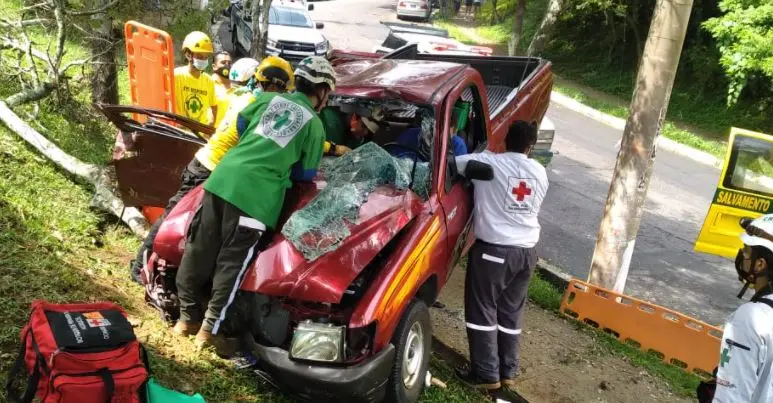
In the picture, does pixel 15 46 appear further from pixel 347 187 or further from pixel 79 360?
pixel 79 360

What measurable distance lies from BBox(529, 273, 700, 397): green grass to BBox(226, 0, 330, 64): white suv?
9.23 meters

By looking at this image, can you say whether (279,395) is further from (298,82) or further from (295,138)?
(298,82)

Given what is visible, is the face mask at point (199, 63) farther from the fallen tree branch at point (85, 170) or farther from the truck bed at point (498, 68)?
the truck bed at point (498, 68)

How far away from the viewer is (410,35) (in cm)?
1480

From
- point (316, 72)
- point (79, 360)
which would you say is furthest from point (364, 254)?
point (79, 360)

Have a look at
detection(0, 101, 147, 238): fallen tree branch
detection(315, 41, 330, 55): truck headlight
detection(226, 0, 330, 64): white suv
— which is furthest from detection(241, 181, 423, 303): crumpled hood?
detection(315, 41, 330, 55): truck headlight

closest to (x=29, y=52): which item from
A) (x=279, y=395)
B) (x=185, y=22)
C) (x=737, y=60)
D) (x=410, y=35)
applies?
(x=185, y=22)

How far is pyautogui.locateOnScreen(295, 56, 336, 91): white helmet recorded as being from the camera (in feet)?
11.9

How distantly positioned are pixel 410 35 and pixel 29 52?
9594 millimetres

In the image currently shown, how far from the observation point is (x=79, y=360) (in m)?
2.68

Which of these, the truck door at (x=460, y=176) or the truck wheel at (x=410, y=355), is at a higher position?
the truck door at (x=460, y=176)

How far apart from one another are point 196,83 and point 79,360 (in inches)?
157

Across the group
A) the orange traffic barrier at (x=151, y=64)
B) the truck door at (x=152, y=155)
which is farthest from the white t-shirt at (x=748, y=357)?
the orange traffic barrier at (x=151, y=64)

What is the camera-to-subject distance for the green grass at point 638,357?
504cm
